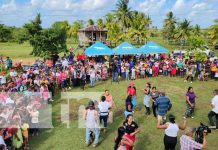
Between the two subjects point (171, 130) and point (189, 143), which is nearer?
point (189, 143)

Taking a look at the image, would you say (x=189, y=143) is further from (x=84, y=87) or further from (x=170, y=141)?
(x=84, y=87)

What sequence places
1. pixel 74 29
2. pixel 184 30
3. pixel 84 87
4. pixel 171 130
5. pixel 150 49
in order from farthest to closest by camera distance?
pixel 74 29 → pixel 184 30 → pixel 150 49 → pixel 84 87 → pixel 171 130

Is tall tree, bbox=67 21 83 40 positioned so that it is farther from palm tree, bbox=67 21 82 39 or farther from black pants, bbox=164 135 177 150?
black pants, bbox=164 135 177 150

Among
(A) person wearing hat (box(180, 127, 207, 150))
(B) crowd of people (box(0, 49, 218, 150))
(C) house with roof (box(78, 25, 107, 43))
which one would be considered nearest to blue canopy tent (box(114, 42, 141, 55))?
(B) crowd of people (box(0, 49, 218, 150))

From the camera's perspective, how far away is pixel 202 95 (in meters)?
17.8

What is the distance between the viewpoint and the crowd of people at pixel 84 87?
927cm

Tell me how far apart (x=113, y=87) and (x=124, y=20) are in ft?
161

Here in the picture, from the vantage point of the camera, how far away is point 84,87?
63.5 ft

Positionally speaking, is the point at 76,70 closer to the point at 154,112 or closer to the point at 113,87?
the point at 113,87

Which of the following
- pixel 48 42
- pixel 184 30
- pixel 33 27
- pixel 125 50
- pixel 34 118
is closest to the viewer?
pixel 34 118

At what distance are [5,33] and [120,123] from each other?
69.7 metres

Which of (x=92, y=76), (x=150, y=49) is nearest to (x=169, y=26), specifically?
(x=150, y=49)

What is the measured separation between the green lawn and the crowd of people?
44cm

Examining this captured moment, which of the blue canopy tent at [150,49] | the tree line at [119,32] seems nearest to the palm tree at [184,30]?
the tree line at [119,32]
